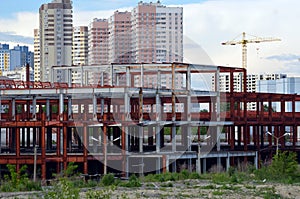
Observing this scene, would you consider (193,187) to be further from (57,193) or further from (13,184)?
(57,193)

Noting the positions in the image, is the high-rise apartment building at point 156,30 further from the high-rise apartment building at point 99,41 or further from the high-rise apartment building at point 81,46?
the high-rise apartment building at point 81,46

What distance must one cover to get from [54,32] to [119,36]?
2679 cm

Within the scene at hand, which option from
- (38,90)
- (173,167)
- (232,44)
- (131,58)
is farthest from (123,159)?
(232,44)

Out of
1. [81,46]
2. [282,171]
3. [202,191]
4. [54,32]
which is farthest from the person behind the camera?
[81,46]

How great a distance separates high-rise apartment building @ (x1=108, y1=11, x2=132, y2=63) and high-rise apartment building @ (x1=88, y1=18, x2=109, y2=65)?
3.85 metres

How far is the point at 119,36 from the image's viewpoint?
105 m

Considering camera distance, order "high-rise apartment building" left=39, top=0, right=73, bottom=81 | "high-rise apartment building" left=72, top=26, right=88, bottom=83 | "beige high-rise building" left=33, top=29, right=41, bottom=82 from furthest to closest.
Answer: "beige high-rise building" left=33, top=29, right=41, bottom=82
"high-rise apartment building" left=72, top=26, right=88, bottom=83
"high-rise apartment building" left=39, top=0, right=73, bottom=81

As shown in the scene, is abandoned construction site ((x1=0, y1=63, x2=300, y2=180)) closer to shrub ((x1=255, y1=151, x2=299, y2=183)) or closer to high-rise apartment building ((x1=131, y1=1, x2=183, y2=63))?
shrub ((x1=255, y1=151, x2=299, y2=183))

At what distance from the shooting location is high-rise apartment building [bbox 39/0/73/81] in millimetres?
126938

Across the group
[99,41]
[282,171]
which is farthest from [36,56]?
[282,171]

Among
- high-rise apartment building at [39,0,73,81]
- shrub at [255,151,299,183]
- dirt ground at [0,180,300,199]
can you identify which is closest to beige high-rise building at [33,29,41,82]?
high-rise apartment building at [39,0,73,81]

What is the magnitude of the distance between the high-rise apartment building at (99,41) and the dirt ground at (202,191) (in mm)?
86496

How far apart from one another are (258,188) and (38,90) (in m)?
20.2

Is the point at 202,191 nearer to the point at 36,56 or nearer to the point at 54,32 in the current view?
the point at 54,32
